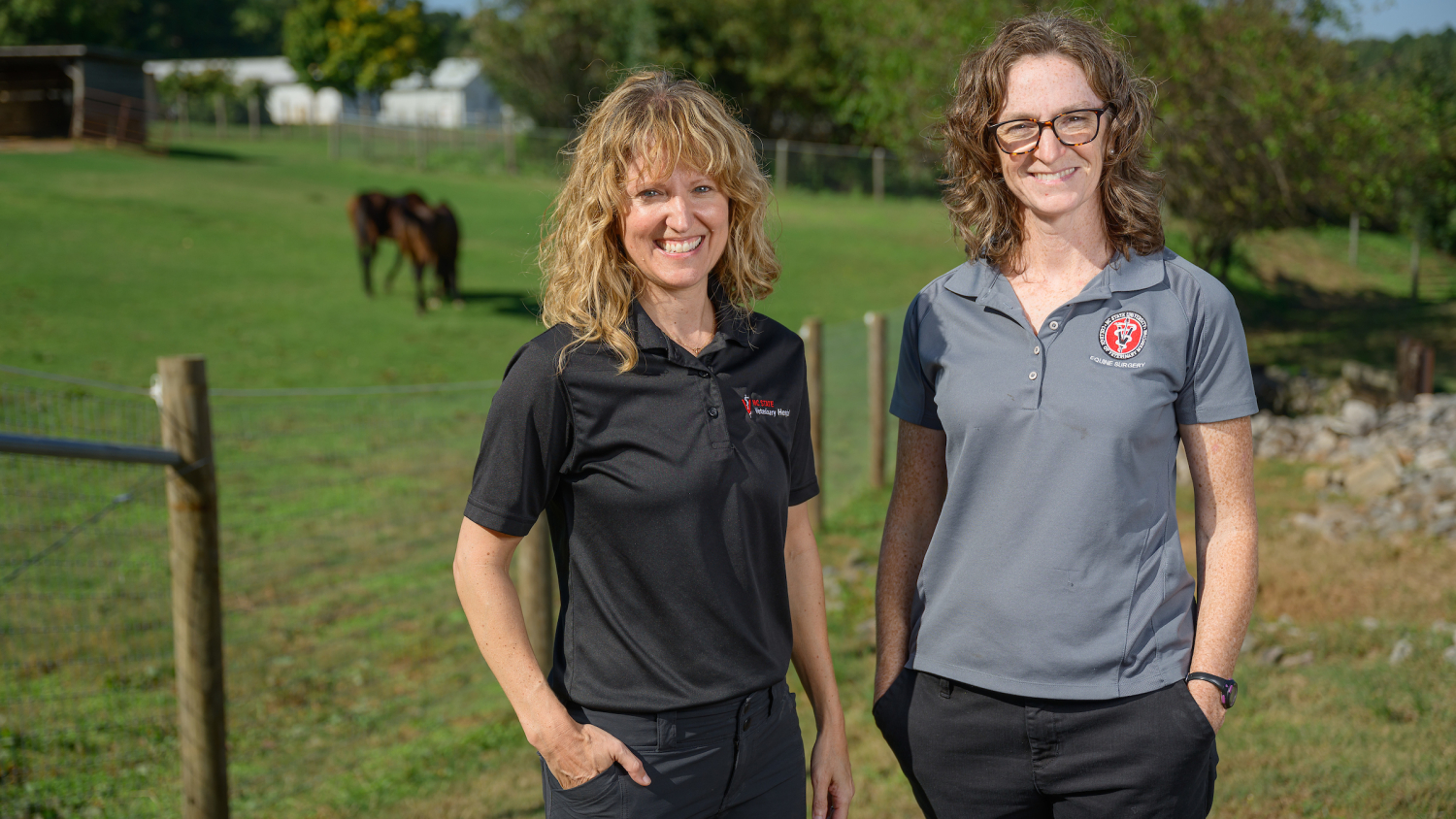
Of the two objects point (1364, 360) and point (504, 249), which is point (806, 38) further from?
point (1364, 360)

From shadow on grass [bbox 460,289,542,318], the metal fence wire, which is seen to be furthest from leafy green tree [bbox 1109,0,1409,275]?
the metal fence wire

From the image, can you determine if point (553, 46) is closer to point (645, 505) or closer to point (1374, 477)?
point (1374, 477)

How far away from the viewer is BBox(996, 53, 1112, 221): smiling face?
6.51 ft

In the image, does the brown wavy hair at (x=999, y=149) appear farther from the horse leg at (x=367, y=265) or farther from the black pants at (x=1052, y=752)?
the horse leg at (x=367, y=265)

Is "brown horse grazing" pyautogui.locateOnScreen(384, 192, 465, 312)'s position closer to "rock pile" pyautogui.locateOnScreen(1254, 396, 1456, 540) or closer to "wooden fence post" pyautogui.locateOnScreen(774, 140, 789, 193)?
"rock pile" pyautogui.locateOnScreen(1254, 396, 1456, 540)

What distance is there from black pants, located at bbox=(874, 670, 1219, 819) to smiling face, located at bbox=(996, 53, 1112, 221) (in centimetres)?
91

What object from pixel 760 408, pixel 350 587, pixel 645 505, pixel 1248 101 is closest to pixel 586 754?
pixel 645 505

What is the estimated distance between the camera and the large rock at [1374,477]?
8312 mm

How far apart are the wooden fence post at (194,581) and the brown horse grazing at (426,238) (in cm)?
1131

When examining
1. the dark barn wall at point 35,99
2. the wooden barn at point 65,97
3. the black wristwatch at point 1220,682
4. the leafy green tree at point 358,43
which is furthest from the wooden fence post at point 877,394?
the leafy green tree at point 358,43

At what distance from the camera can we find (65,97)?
26094 millimetres

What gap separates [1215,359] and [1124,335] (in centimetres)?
16

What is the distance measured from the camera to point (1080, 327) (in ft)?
6.40

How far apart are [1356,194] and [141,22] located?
201 feet
